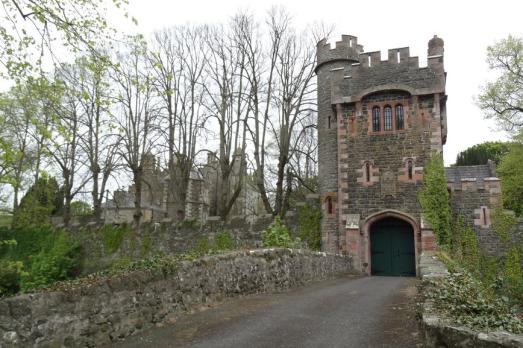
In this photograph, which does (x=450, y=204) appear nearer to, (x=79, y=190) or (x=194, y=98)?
(x=194, y=98)

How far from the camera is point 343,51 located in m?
22.3

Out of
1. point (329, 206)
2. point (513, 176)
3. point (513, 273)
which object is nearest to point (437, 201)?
point (513, 273)

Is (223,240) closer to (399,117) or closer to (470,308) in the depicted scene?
(399,117)

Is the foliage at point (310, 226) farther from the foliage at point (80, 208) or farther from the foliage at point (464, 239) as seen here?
the foliage at point (80, 208)

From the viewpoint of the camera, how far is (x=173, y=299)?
696cm

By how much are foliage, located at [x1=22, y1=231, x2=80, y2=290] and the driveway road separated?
17.8 m

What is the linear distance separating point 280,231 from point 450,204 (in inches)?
358

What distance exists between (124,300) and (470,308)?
166 inches

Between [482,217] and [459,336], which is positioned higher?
[482,217]

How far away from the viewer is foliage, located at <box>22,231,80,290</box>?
23.1 meters

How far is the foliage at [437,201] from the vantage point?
1767 centimetres

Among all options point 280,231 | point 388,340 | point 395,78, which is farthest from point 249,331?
point 395,78

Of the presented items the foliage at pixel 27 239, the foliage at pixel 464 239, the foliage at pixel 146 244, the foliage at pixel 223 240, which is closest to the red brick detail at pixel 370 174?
the foliage at pixel 464 239

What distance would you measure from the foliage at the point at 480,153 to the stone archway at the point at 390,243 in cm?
2828
